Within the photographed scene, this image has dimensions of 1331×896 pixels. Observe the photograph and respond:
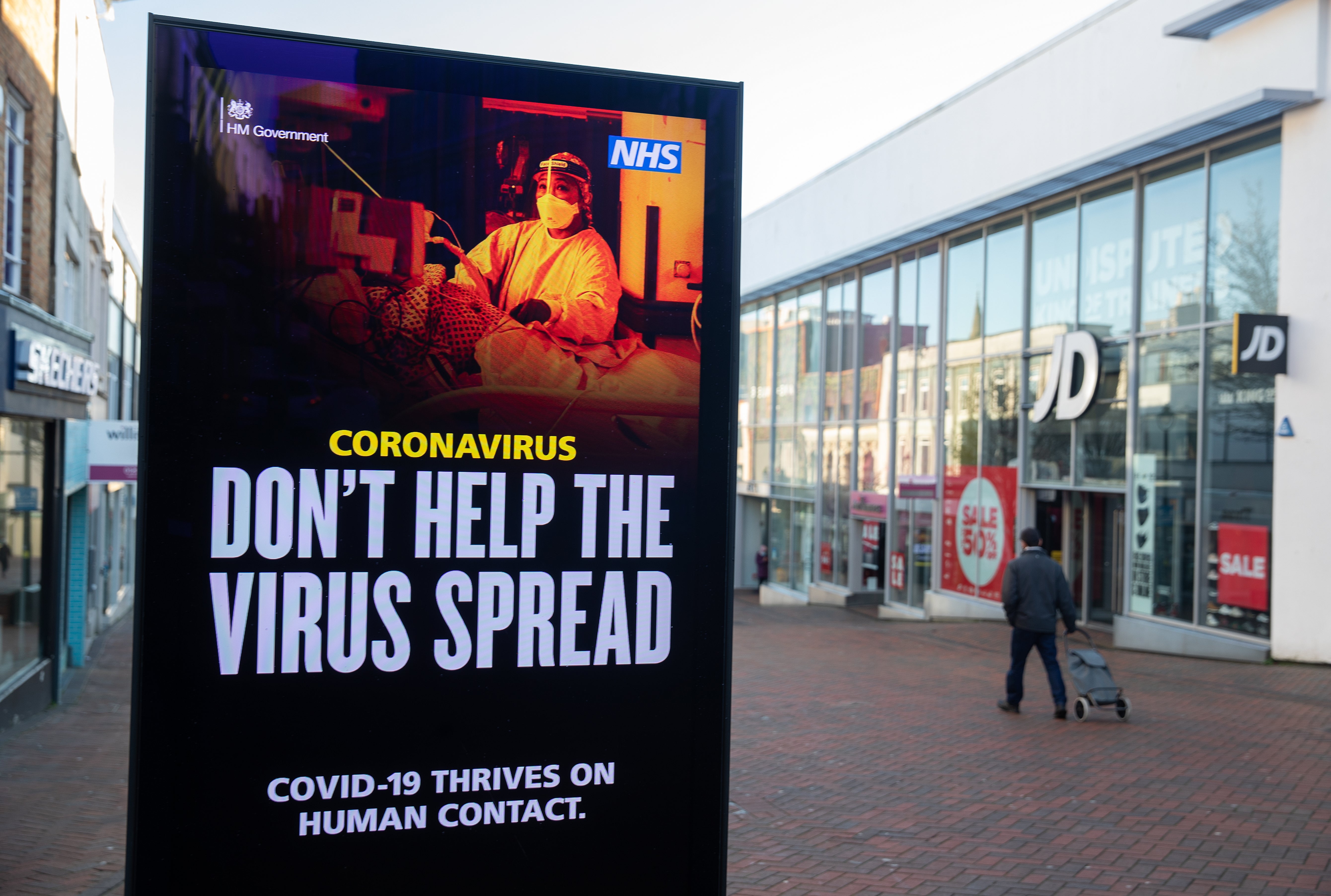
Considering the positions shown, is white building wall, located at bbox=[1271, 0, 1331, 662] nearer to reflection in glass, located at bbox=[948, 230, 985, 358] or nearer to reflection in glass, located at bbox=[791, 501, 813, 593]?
reflection in glass, located at bbox=[948, 230, 985, 358]

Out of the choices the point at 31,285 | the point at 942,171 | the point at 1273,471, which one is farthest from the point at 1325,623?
the point at 31,285

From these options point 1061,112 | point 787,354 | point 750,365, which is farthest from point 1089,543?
point 750,365

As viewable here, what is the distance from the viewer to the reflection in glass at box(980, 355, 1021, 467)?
2031cm

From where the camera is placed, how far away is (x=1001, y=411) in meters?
20.8

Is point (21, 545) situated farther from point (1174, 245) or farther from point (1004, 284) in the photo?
point (1004, 284)

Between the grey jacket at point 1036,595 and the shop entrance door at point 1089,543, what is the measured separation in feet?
25.0

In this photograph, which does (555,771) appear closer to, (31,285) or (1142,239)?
(31,285)

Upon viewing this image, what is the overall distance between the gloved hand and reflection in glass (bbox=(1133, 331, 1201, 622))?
14613mm

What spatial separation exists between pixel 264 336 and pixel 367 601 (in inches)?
29.8

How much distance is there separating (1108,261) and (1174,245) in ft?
5.43

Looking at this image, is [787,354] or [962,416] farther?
[787,354]

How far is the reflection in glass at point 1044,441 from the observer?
18.9 m

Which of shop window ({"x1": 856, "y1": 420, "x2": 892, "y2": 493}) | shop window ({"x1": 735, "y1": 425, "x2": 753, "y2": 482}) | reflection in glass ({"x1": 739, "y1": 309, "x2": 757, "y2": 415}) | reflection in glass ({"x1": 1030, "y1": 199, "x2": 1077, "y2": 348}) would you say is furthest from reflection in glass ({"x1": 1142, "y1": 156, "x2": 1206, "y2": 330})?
shop window ({"x1": 735, "y1": 425, "x2": 753, "y2": 482})

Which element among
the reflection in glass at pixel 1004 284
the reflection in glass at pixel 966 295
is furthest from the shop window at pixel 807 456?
the reflection in glass at pixel 1004 284
